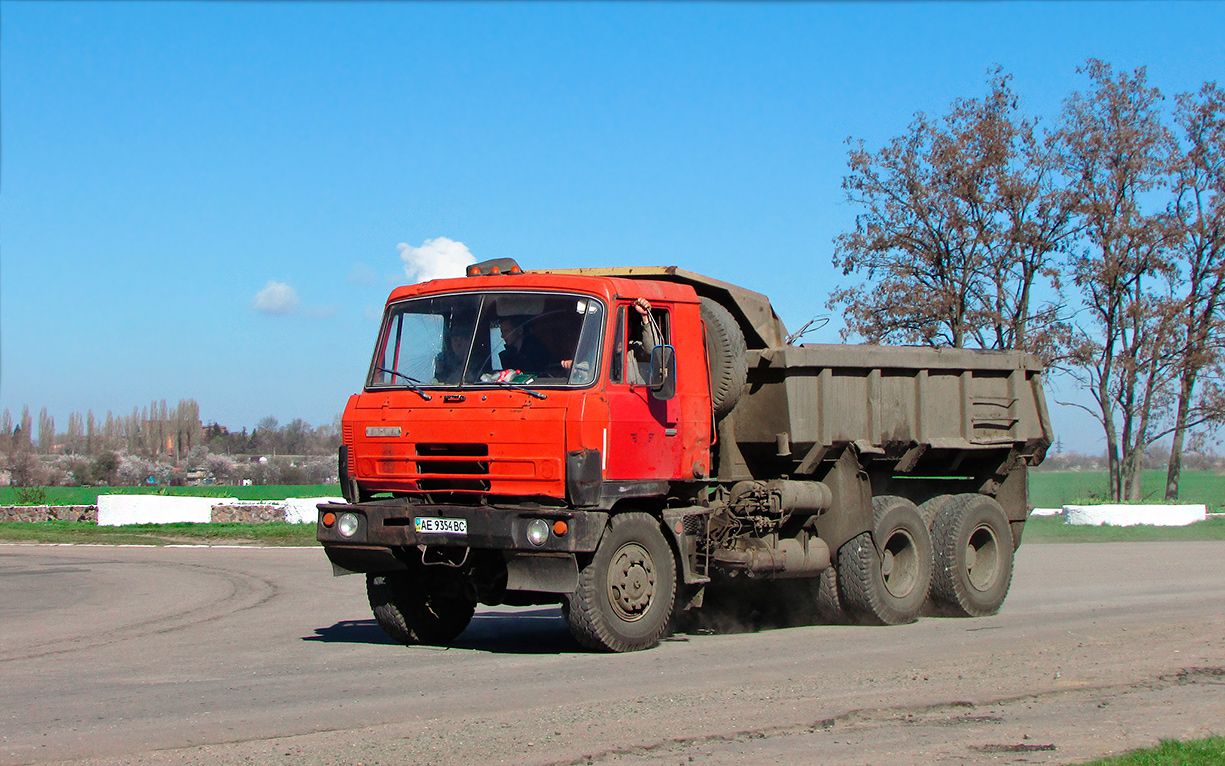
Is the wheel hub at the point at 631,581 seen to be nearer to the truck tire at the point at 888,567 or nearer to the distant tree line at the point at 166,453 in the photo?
the truck tire at the point at 888,567

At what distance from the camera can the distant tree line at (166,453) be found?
69938mm

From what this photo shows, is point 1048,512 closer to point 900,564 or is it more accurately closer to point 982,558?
point 982,558

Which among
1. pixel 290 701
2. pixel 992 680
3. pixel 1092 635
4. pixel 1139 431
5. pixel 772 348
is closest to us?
pixel 290 701

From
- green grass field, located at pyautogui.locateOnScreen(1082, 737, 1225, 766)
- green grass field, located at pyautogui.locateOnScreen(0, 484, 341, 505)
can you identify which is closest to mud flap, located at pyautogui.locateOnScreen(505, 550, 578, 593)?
green grass field, located at pyautogui.locateOnScreen(1082, 737, 1225, 766)

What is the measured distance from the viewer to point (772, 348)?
11.9 metres

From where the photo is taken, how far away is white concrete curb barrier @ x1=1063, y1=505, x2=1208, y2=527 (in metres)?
31.6

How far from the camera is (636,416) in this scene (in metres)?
9.98

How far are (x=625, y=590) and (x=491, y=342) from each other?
2275 mm

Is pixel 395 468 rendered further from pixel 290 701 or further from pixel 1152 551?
pixel 1152 551

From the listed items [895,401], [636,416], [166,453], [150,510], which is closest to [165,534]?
[150,510]

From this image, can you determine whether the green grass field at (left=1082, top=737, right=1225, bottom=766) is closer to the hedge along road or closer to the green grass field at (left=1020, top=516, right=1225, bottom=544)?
the hedge along road

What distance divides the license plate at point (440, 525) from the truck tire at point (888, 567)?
4.38 m

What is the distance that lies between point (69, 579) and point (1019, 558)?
15282 mm

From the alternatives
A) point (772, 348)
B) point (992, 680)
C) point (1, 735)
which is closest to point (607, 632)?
point (992, 680)
